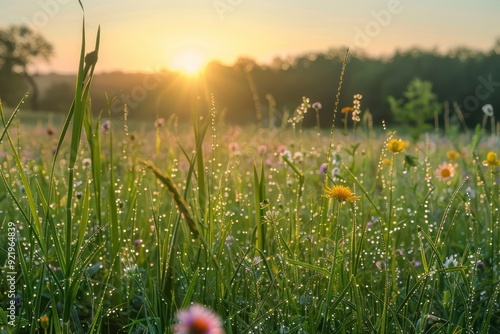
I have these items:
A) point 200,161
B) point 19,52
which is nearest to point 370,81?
point 200,161

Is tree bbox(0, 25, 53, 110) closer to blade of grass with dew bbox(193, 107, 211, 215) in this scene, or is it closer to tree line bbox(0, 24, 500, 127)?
tree line bbox(0, 24, 500, 127)

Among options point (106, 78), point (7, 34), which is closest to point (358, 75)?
point (106, 78)

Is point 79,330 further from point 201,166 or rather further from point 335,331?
point 335,331

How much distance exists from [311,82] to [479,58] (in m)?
6.21

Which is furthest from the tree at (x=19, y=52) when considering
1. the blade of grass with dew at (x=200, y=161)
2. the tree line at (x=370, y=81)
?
the blade of grass with dew at (x=200, y=161)

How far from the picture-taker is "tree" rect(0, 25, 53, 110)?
4341 centimetres

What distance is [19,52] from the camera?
43.6m

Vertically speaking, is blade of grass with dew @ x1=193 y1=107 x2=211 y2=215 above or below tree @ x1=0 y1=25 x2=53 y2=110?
below

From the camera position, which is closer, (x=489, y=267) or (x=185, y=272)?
(x=185, y=272)

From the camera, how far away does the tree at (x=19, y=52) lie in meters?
43.4

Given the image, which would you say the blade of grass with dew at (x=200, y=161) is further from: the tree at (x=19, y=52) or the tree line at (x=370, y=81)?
the tree at (x=19, y=52)

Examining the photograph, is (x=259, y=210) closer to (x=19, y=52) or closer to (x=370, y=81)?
(x=370, y=81)

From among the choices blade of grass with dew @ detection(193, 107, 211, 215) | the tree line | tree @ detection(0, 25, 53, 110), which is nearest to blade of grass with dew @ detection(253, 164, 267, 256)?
blade of grass with dew @ detection(193, 107, 211, 215)

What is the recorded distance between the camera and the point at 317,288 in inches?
58.6
